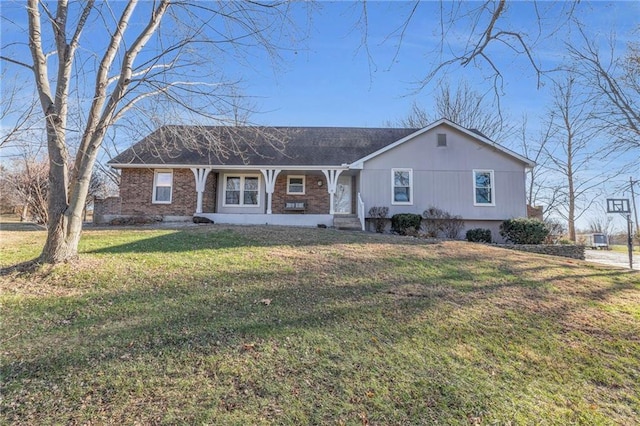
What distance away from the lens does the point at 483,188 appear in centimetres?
1520

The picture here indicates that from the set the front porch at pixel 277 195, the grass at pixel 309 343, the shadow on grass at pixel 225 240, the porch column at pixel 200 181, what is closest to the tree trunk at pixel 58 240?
the grass at pixel 309 343

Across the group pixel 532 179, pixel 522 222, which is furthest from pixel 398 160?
pixel 532 179

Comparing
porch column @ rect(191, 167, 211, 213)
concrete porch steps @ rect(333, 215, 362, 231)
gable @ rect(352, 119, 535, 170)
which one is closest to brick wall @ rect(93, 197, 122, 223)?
porch column @ rect(191, 167, 211, 213)

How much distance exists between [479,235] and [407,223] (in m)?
2.91

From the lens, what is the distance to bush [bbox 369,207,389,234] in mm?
14781

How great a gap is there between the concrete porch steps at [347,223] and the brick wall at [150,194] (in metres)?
6.10

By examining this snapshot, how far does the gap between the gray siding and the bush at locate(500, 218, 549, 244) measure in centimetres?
128

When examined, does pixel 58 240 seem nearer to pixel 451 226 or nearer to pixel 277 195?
pixel 277 195

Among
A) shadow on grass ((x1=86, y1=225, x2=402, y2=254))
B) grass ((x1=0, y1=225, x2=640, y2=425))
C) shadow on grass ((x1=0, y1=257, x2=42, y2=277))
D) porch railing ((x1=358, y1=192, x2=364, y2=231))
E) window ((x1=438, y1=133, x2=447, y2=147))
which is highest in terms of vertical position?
window ((x1=438, y1=133, x2=447, y2=147))

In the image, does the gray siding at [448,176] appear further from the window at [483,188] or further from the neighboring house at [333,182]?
the window at [483,188]

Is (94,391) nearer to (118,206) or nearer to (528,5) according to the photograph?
(528,5)

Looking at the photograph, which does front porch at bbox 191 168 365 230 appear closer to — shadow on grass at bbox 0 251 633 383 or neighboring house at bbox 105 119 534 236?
neighboring house at bbox 105 119 534 236

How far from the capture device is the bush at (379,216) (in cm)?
1478

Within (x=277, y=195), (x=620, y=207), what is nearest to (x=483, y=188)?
(x=620, y=207)
